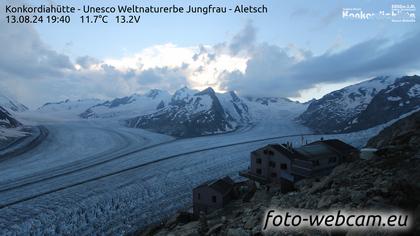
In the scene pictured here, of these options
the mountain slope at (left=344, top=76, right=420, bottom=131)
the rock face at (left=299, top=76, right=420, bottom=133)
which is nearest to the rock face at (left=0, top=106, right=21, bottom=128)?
the rock face at (left=299, top=76, right=420, bottom=133)

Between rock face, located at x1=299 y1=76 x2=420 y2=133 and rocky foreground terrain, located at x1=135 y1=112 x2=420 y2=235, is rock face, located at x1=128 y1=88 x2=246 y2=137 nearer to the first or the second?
rock face, located at x1=299 y1=76 x2=420 y2=133

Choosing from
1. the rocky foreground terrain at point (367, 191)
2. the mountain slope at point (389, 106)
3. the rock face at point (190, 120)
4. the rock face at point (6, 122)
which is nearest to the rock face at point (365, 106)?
the mountain slope at point (389, 106)

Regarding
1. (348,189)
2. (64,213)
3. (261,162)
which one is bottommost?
(64,213)

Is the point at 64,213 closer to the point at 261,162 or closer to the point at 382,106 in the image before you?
the point at 261,162

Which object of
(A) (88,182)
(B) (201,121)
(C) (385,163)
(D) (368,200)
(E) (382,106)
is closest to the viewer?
(D) (368,200)

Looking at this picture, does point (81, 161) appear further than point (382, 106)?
No

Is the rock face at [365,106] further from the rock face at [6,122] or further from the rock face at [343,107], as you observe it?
the rock face at [6,122]

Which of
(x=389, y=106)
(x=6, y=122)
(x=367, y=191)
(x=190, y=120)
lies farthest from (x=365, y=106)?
(x=367, y=191)

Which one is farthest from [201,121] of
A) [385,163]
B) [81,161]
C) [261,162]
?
[385,163]
